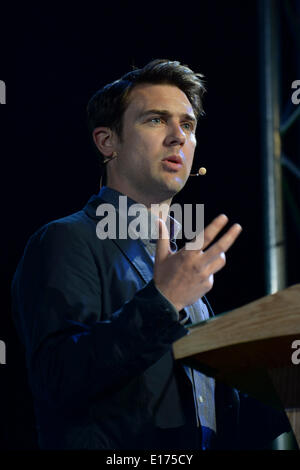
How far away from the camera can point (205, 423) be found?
1.49 m

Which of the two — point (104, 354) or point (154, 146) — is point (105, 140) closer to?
point (154, 146)

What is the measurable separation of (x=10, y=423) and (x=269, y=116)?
2156mm

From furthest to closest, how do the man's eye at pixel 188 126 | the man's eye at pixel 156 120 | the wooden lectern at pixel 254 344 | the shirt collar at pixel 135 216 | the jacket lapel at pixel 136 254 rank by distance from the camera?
1. the man's eye at pixel 188 126
2. the man's eye at pixel 156 120
3. the shirt collar at pixel 135 216
4. the jacket lapel at pixel 136 254
5. the wooden lectern at pixel 254 344

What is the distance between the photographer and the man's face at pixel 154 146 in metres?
1.82

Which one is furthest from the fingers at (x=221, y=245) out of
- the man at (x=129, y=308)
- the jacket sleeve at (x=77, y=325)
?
the jacket sleeve at (x=77, y=325)

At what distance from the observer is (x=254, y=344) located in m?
0.98

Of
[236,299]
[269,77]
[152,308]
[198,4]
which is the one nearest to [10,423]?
[236,299]

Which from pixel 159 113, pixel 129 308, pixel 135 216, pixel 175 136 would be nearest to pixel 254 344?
pixel 129 308

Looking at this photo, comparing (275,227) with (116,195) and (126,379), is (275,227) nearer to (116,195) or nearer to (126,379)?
(116,195)

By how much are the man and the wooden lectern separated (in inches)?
5.5

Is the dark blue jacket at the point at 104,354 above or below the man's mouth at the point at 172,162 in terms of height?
below

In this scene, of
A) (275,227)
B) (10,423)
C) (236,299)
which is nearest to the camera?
(10,423)

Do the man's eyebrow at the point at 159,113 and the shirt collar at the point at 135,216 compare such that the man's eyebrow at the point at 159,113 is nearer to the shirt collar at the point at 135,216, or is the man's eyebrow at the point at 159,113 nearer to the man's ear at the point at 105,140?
the man's ear at the point at 105,140

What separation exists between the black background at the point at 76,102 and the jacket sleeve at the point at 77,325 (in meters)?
1.41
